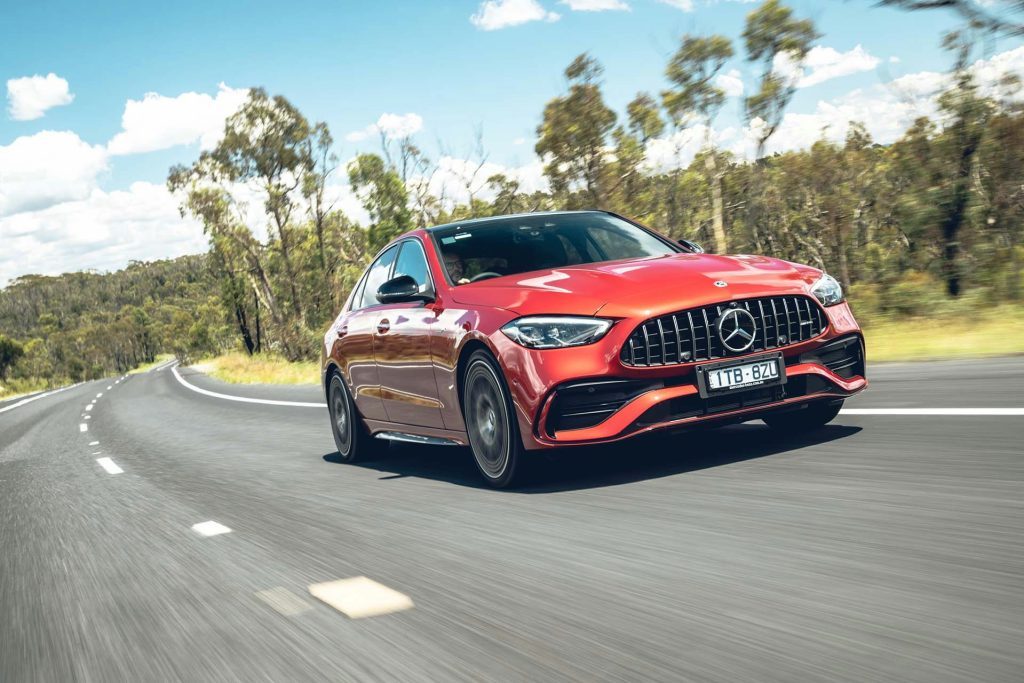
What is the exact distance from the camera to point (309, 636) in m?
3.41

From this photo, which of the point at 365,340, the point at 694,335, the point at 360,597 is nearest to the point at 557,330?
the point at 694,335

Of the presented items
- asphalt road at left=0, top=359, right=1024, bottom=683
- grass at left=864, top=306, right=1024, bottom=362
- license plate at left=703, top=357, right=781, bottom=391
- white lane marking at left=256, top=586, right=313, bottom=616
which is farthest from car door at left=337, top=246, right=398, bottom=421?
grass at left=864, top=306, right=1024, bottom=362

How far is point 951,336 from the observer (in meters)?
10.8

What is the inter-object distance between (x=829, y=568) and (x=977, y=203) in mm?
11527

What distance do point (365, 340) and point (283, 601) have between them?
3.95 m

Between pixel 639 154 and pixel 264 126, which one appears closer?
pixel 639 154

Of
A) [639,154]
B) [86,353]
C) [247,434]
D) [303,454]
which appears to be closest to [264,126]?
[639,154]

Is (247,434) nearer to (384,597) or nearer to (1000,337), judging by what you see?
(1000,337)

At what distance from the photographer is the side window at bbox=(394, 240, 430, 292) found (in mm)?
6871

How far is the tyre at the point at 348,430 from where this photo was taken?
328 inches

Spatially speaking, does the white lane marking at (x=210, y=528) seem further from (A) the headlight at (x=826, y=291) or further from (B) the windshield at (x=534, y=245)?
(A) the headlight at (x=826, y=291)

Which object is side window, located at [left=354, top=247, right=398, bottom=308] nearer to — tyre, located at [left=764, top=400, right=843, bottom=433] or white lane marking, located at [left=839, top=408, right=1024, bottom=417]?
tyre, located at [left=764, top=400, right=843, bottom=433]

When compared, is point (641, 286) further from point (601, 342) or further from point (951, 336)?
point (951, 336)

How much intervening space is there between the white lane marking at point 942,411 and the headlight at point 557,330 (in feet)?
8.07
